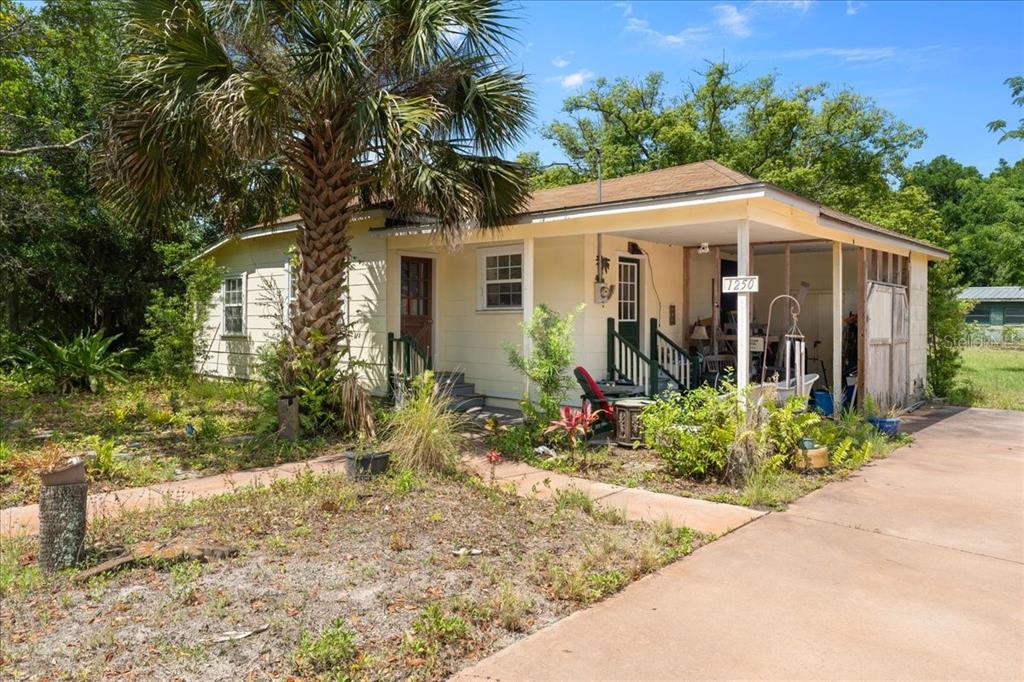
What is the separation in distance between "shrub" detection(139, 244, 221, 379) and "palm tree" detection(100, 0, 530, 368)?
3.65 m

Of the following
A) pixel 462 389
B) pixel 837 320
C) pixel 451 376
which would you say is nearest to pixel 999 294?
pixel 837 320

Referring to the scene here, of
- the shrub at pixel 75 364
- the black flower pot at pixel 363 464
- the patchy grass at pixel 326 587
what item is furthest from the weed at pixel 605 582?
the shrub at pixel 75 364

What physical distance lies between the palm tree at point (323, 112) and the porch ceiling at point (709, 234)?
2.19 meters

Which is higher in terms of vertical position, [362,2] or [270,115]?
[362,2]

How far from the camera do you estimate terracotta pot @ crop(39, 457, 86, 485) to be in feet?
13.5

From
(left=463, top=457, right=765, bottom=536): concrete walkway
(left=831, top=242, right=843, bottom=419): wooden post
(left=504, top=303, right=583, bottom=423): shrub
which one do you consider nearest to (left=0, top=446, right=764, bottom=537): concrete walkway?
(left=463, top=457, right=765, bottom=536): concrete walkway

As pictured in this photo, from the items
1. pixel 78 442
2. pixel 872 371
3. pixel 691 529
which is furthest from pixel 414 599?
pixel 872 371

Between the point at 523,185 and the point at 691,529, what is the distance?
18.2 feet

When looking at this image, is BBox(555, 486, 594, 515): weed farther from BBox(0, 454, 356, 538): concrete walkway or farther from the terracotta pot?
the terracotta pot

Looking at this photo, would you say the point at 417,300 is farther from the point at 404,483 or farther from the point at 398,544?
the point at 398,544

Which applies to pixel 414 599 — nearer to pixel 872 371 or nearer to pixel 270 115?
pixel 270 115

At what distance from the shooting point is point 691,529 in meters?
5.21

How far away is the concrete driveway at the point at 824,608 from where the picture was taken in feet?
10.5

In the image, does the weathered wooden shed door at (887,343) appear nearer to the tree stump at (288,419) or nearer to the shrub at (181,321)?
the tree stump at (288,419)
